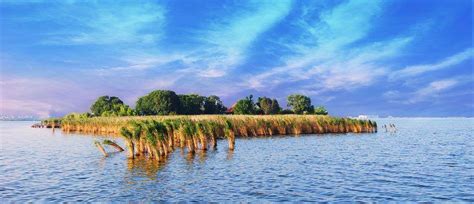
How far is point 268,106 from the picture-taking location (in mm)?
152500

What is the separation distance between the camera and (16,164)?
34.9m

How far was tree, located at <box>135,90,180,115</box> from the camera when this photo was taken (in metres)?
142

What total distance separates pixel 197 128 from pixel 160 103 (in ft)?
334

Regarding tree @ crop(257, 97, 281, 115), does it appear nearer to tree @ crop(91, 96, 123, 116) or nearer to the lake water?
tree @ crop(91, 96, 123, 116)

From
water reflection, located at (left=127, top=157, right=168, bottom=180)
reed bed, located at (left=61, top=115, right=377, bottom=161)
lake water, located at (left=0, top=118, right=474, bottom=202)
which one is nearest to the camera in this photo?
lake water, located at (left=0, top=118, right=474, bottom=202)

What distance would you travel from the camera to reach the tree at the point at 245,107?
140500mm

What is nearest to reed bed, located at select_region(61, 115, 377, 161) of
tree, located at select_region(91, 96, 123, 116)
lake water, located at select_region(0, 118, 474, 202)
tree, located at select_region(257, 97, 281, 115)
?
lake water, located at select_region(0, 118, 474, 202)

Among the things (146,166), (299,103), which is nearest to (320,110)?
(299,103)

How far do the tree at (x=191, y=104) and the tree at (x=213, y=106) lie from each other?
185cm

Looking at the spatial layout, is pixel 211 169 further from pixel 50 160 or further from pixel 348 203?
pixel 50 160

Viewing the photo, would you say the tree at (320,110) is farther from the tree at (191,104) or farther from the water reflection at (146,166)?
the water reflection at (146,166)

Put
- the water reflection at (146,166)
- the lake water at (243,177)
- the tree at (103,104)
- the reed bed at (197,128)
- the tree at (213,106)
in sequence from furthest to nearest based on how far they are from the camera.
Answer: the tree at (103,104) → the tree at (213,106) → the reed bed at (197,128) → the water reflection at (146,166) → the lake water at (243,177)

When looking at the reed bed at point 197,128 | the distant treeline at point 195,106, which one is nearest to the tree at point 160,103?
the distant treeline at point 195,106

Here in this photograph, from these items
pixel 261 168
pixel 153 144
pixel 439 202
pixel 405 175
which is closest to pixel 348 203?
pixel 439 202
